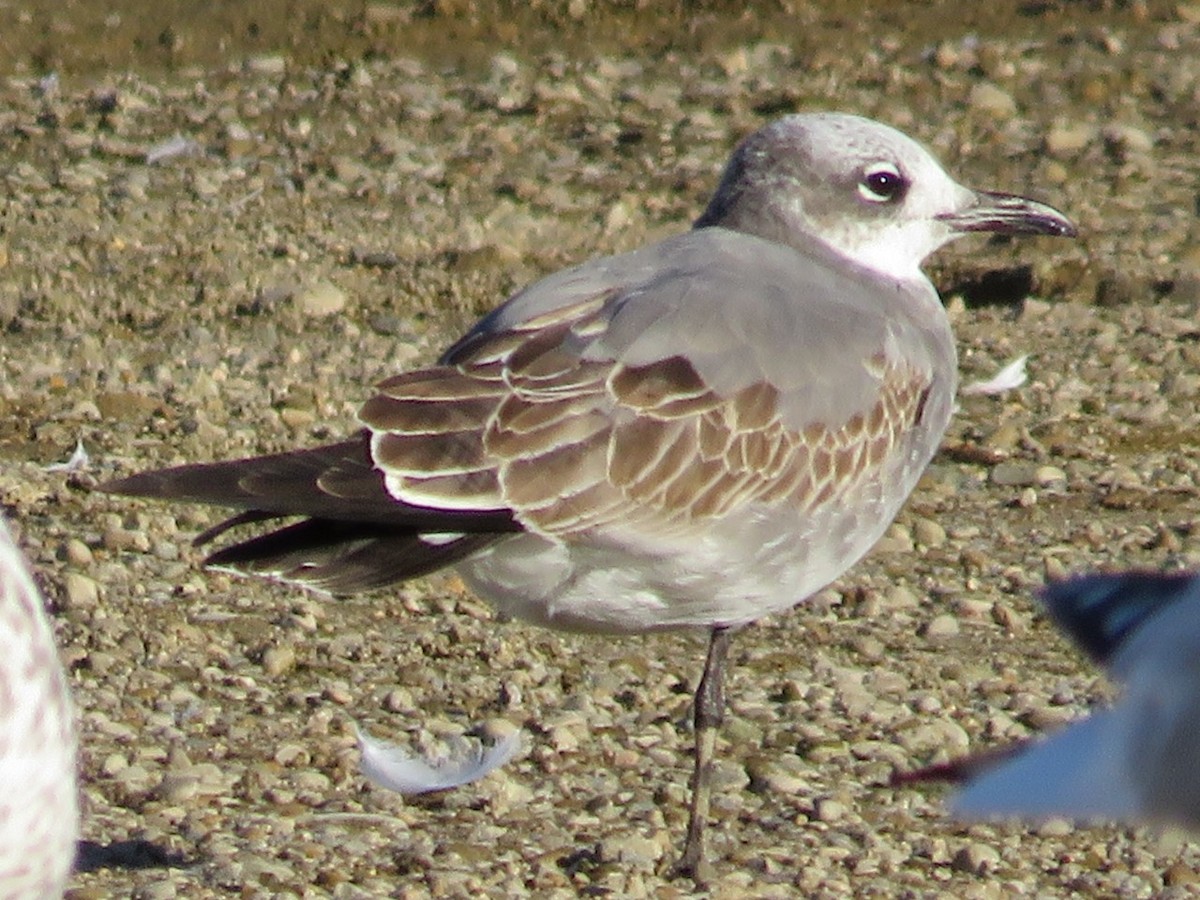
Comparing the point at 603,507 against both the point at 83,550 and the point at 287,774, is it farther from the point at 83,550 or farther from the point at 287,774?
the point at 83,550

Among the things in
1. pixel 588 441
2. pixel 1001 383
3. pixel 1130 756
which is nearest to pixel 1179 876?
pixel 588 441

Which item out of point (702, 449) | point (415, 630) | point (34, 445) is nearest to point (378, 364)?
point (34, 445)

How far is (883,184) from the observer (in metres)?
6.14

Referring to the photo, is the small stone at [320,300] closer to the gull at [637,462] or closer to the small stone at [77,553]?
the small stone at [77,553]

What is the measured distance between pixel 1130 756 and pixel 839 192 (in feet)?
7.82

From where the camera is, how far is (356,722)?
585 centimetres

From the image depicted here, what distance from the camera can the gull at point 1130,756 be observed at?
3.83 m

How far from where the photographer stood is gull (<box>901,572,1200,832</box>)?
12.6ft

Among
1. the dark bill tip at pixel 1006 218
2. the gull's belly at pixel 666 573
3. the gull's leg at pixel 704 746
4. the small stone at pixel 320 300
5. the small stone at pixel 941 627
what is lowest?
the small stone at pixel 320 300

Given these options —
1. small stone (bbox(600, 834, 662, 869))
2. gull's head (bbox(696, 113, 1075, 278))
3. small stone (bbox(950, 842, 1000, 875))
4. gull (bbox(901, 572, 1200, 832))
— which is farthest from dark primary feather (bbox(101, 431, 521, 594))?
gull (bbox(901, 572, 1200, 832))

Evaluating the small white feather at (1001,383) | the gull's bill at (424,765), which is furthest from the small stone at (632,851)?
the small white feather at (1001,383)

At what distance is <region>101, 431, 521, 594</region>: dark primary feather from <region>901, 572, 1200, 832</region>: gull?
1370 mm

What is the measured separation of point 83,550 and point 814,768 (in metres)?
1.82

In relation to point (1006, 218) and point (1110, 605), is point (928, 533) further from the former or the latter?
point (1110, 605)
